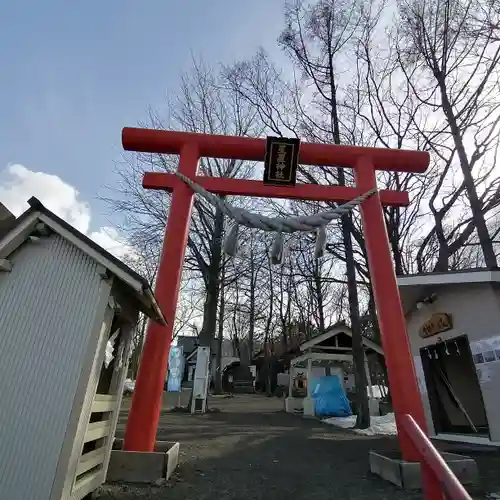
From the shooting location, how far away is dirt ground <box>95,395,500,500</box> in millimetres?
4609

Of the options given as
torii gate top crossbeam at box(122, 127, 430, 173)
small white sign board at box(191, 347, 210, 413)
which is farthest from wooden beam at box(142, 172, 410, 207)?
small white sign board at box(191, 347, 210, 413)

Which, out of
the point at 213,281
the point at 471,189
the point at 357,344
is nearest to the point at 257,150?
the point at 471,189

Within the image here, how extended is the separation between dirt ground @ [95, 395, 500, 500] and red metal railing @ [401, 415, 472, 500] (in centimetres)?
117

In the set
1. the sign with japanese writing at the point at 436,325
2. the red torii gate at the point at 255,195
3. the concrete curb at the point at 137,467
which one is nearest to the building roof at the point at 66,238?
the red torii gate at the point at 255,195

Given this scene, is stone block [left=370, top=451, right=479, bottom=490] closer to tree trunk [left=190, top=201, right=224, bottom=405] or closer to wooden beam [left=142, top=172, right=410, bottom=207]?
wooden beam [left=142, top=172, right=410, bottom=207]

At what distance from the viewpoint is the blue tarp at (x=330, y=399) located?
1585cm

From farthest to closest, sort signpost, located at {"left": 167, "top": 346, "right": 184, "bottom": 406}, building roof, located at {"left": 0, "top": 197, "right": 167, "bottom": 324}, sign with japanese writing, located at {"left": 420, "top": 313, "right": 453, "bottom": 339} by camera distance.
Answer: signpost, located at {"left": 167, "top": 346, "right": 184, "bottom": 406}, sign with japanese writing, located at {"left": 420, "top": 313, "right": 453, "bottom": 339}, building roof, located at {"left": 0, "top": 197, "right": 167, "bottom": 324}

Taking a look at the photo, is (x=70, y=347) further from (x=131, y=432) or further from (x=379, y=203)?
(x=379, y=203)

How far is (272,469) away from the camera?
20.0 feet

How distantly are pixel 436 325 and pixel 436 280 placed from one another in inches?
63.2

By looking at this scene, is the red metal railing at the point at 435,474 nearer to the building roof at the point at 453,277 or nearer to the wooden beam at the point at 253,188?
the wooden beam at the point at 253,188

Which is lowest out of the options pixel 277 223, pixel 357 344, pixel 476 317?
pixel 476 317

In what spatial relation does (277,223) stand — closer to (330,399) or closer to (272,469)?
(272,469)

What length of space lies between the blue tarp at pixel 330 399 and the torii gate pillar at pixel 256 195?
11527 millimetres
